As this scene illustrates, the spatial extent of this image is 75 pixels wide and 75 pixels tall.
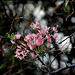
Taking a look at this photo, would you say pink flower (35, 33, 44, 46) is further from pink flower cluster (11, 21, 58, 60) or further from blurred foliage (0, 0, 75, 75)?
blurred foliage (0, 0, 75, 75)

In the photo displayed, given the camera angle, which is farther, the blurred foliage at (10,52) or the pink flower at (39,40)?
the blurred foliage at (10,52)

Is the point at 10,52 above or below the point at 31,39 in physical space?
below

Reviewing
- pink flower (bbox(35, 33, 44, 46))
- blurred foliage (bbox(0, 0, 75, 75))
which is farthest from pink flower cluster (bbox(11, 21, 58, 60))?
blurred foliage (bbox(0, 0, 75, 75))

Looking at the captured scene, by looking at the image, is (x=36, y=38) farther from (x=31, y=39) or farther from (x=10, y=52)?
(x=10, y=52)

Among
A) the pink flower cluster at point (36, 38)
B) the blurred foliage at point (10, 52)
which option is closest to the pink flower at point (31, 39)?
the pink flower cluster at point (36, 38)

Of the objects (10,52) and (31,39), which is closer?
(31,39)

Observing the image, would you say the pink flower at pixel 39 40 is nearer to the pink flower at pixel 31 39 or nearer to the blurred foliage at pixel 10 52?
the pink flower at pixel 31 39

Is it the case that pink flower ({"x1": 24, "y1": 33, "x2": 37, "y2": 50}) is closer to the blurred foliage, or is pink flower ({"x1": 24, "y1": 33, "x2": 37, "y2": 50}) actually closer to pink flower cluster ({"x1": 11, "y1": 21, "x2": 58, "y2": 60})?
pink flower cluster ({"x1": 11, "y1": 21, "x2": 58, "y2": 60})

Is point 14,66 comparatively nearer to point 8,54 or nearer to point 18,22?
point 8,54

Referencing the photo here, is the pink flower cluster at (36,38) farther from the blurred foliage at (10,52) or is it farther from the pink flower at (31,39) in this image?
the blurred foliage at (10,52)

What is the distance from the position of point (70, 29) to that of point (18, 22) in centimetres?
97

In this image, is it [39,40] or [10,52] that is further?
[10,52]

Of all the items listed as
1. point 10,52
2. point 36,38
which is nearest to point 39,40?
point 36,38

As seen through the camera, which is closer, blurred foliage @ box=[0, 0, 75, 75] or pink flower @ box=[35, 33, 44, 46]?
pink flower @ box=[35, 33, 44, 46]
